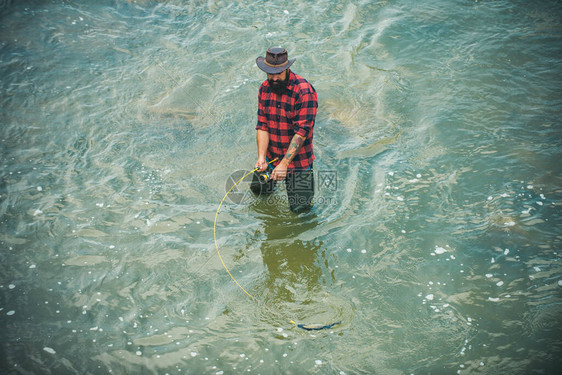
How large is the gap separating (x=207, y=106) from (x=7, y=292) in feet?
13.9

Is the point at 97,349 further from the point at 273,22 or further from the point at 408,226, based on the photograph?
the point at 273,22

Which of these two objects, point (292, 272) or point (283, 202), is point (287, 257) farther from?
point (283, 202)

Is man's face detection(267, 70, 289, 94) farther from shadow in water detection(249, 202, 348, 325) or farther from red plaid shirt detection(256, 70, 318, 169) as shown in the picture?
shadow in water detection(249, 202, 348, 325)

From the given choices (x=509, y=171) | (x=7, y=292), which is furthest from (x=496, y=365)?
(x=7, y=292)

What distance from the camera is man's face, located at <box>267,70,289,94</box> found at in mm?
4340

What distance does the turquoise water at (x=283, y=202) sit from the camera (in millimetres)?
4117

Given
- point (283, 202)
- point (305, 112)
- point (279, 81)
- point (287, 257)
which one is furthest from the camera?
point (283, 202)

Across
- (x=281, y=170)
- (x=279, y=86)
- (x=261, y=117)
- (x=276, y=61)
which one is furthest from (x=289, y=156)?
(x=276, y=61)

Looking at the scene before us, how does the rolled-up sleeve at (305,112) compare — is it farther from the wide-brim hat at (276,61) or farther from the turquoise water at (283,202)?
the turquoise water at (283,202)

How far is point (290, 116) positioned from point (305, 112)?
0.69 feet

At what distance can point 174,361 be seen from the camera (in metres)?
4.01

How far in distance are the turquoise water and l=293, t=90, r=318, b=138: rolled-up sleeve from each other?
1.39 meters

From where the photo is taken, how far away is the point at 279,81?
4375 mm

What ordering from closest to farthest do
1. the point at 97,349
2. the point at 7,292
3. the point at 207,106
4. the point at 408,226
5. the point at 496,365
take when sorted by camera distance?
the point at 496,365 < the point at 97,349 < the point at 7,292 < the point at 408,226 < the point at 207,106
